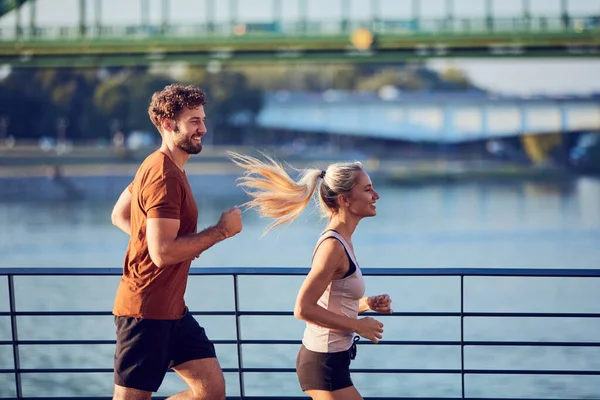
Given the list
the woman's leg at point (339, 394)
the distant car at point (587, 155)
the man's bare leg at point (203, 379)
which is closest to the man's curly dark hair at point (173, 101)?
the man's bare leg at point (203, 379)

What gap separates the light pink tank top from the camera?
9.03ft

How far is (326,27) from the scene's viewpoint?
29.7 m

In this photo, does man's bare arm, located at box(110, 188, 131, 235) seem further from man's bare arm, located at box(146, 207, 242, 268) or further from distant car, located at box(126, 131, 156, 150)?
distant car, located at box(126, 131, 156, 150)

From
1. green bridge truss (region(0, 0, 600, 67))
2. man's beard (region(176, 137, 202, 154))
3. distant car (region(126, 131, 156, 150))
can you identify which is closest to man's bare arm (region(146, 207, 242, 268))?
man's beard (region(176, 137, 202, 154))

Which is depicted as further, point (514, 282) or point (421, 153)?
point (421, 153)

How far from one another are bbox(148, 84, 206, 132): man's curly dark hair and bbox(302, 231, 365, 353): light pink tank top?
1.80 feet

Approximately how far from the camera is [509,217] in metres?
29.0

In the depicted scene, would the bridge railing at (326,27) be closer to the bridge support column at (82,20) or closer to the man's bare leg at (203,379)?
the bridge support column at (82,20)

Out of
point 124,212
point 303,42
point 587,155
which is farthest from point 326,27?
point 124,212

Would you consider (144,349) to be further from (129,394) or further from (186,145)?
(186,145)

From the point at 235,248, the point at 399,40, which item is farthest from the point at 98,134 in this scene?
the point at 235,248

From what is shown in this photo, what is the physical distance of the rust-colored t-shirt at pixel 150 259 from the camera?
2.81 m

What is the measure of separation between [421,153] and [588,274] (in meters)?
43.2

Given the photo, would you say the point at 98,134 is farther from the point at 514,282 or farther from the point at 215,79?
the point at 514,282
